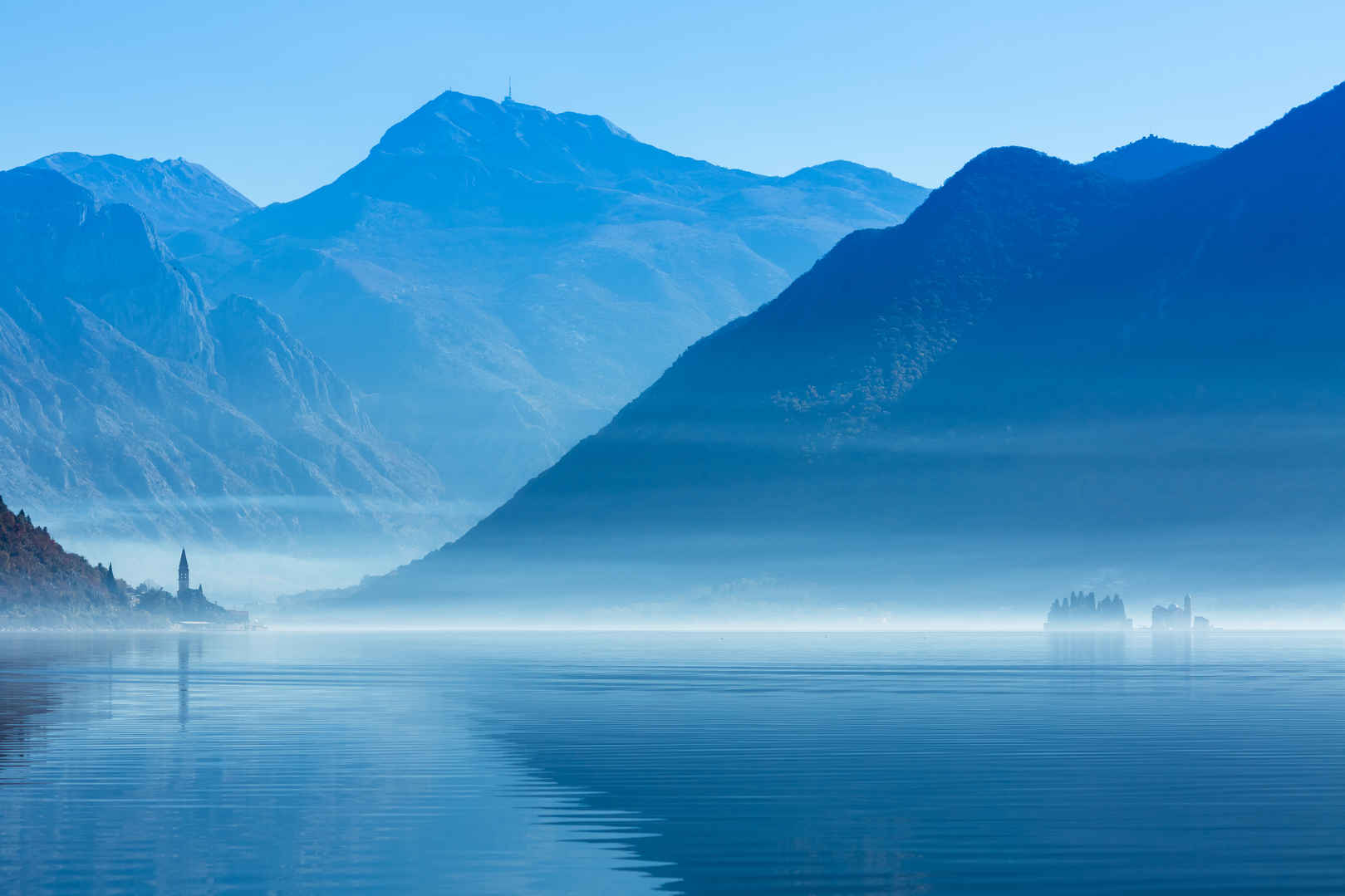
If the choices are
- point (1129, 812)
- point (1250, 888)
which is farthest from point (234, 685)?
point (1250, 888)

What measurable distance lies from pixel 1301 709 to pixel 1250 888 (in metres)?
66.4

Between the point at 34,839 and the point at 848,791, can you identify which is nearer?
the point at 34,839

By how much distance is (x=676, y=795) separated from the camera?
67.8 meters

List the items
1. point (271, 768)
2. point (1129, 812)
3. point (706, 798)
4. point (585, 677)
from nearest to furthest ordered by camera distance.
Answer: point (1129, 812), point (706, 798), point (271, 768), point (585, 677)

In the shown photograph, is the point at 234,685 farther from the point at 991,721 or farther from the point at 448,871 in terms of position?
the point at 448,871

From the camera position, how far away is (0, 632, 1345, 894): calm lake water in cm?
5112

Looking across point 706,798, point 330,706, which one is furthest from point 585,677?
point 706,798

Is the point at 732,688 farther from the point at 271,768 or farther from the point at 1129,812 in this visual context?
the point at 1129,812

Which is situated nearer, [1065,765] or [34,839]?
[34,839]

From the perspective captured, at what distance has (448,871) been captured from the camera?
51438 millimetres

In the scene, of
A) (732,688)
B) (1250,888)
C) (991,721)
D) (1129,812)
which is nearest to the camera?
(1250,888)

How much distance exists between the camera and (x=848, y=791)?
68.7 metres

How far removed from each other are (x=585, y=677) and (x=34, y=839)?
109311mm

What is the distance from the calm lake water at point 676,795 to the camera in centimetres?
5112
